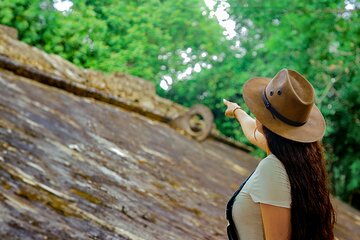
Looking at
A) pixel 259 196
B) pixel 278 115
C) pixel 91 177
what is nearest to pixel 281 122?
pixel 278 115

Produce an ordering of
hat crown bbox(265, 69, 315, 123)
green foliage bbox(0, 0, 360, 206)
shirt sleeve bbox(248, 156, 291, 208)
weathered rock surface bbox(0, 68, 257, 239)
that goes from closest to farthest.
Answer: shirt sleeve bbox(248, 156, 291, 208), hat crown bbox(265, 69, 315, 123), weathered rock surface bbox(0, 68, 257, 239), green foliage bbox(0, 0, 360, 206)

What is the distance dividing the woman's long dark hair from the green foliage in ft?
20.9

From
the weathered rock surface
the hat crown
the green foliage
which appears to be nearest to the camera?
the hat crown

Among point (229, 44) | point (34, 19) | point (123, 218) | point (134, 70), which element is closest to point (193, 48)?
point (229, 44)

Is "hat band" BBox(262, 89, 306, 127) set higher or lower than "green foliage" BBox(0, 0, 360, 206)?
lower

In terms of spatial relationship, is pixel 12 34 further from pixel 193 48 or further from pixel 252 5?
pixel 193 48

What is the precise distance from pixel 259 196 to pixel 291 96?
1.22 feet

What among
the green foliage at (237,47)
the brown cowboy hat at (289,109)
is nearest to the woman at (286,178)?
the brown cowboy hat at (289,109)

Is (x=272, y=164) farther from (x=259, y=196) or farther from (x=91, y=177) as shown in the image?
(x=91, y=177)

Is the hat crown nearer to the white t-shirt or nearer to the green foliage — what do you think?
the white t-shirt

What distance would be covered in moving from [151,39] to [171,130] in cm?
1046

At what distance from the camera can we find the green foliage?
27.7 ft

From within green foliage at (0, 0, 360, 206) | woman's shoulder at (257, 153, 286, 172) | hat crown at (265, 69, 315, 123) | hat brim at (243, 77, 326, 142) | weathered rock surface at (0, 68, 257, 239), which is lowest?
weathered rock surface at (0, 68, 257, 239)

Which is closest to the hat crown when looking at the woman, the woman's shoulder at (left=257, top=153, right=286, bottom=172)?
the woman
